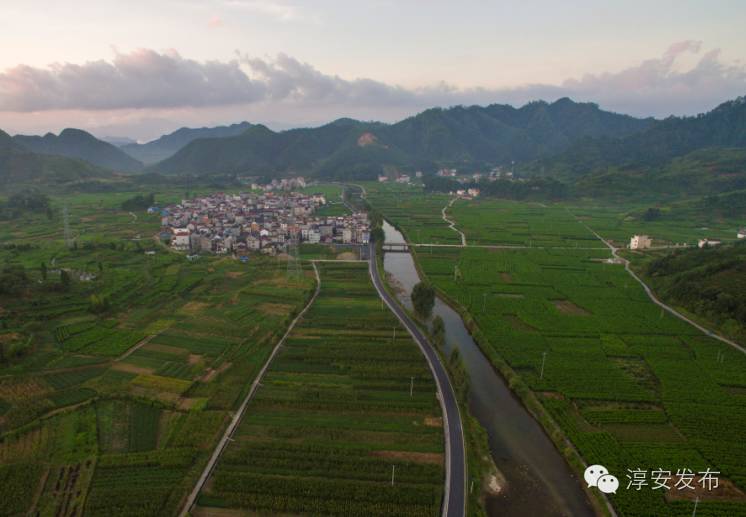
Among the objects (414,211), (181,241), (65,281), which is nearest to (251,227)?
(181,241)

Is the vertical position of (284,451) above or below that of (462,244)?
below

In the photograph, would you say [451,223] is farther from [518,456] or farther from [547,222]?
[518,456]

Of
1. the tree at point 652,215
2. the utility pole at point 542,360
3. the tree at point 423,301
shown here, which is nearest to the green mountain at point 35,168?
the tree at point 423,301

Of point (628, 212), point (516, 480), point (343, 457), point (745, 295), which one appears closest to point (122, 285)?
point (343, 457)

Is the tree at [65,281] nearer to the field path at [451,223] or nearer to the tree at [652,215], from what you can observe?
the field path at [451,223]

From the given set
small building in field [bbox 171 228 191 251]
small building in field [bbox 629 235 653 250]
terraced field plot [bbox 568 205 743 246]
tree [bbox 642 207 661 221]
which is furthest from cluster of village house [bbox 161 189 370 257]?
tree [bbox 642 207 661 221]

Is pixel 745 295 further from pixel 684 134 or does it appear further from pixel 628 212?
pixel 684 134
